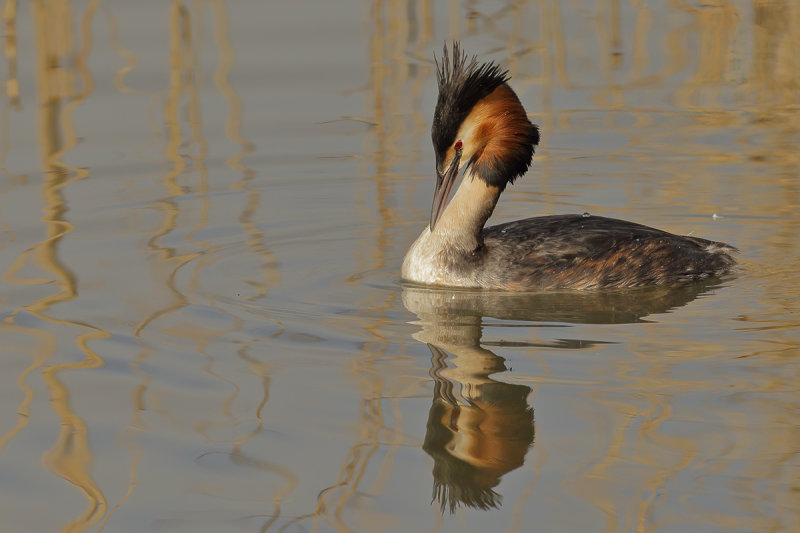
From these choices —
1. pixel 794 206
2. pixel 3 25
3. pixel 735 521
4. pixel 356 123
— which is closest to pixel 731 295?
pixel 794 206

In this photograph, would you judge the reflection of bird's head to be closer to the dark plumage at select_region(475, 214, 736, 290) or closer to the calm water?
the calm water

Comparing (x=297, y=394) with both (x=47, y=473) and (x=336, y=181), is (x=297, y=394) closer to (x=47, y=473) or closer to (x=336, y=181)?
(x=47, y=473)

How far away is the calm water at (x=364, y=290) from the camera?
518cm

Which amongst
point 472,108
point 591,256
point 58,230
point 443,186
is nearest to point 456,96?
point 472,108

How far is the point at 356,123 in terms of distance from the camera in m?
11.8

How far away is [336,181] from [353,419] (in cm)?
472

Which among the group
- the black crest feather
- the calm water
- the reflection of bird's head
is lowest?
the reflection of bird's head

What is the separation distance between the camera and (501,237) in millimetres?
8203

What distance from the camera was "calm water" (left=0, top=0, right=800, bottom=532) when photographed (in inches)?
204

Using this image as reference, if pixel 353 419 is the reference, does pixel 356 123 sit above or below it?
above

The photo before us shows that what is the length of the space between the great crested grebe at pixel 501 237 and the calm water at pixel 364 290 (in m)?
0.17

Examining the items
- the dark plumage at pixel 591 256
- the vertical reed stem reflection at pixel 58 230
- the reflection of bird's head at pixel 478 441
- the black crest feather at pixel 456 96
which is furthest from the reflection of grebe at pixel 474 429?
the black crest feather at pixel 456 96

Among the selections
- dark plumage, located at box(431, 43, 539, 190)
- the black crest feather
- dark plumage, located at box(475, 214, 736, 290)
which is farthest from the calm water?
the black crest feather

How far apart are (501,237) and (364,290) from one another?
946 millimetres
